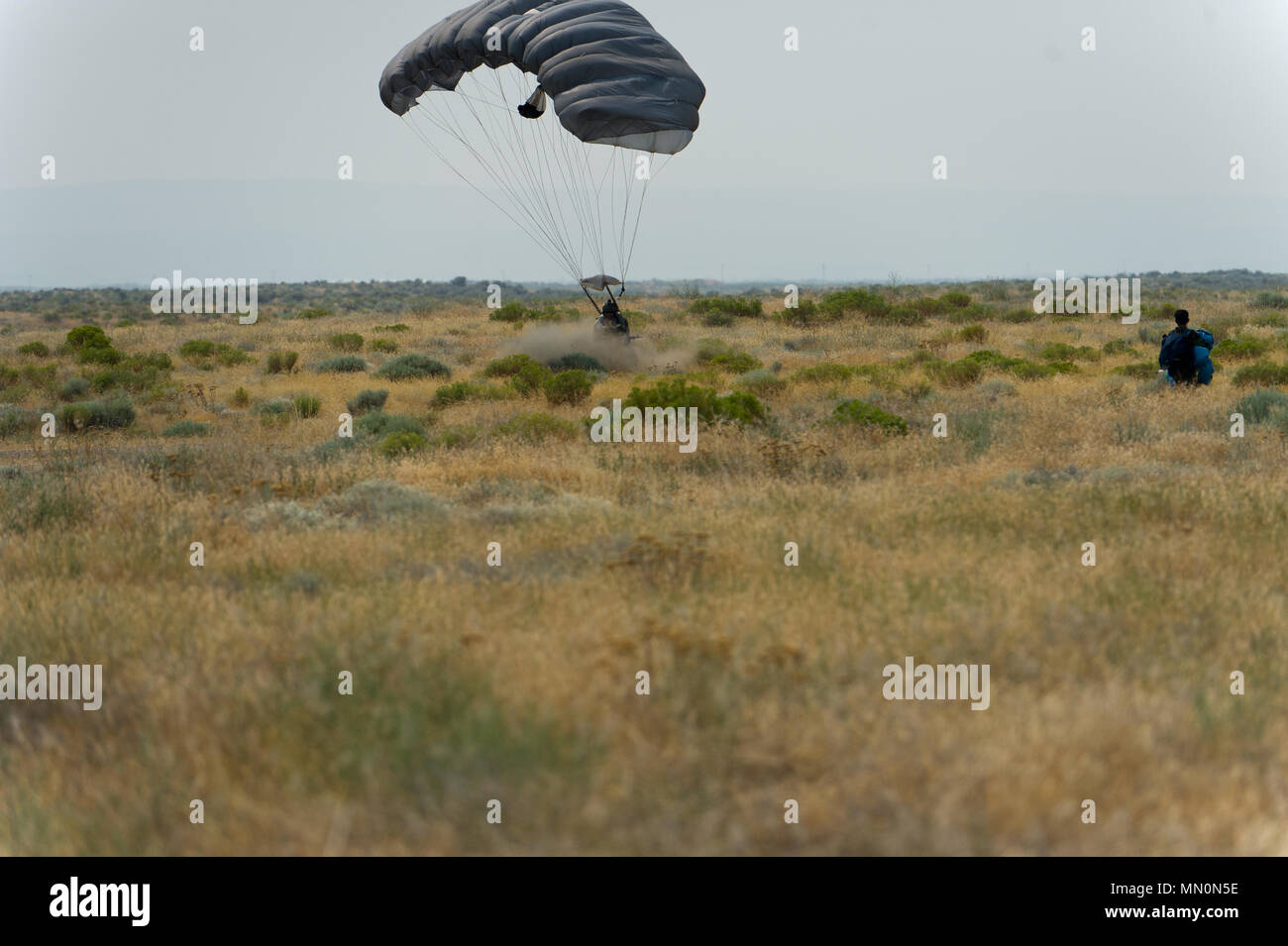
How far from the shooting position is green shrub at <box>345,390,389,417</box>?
17.0m

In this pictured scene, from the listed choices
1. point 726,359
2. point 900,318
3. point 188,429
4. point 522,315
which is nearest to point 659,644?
point 188,429

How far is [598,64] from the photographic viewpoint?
1558 centimetres

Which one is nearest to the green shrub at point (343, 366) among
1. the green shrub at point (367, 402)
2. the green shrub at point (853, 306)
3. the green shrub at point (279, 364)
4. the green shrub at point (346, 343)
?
the green shrub at point (279, 364)

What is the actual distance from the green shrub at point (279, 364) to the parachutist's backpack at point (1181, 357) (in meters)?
18.6

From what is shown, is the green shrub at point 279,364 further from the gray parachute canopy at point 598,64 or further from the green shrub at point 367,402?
the gray parachute canopy at point 598,64

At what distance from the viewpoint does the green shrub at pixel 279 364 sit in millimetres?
24188

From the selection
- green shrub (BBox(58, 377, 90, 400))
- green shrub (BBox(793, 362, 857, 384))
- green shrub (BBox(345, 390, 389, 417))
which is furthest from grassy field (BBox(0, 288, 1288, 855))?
green shrub (BBox(58, 377, 90, 400))

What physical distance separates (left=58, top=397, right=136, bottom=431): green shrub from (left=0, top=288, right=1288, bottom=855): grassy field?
5.27 meters

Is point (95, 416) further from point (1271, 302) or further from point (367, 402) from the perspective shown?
point (1271, 302)

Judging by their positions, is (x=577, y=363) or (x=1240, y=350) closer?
(x=1240, y=350)

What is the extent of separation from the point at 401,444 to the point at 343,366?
12.7 metres

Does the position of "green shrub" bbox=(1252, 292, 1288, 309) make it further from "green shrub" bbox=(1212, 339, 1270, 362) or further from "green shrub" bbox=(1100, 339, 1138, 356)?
"green shrub" bbox=(1212, 339, 1270, 362)

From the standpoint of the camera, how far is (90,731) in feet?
15.4
